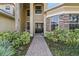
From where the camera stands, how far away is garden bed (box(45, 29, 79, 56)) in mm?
6207

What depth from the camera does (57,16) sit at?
286 inches

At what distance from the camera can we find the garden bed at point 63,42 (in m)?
6.21

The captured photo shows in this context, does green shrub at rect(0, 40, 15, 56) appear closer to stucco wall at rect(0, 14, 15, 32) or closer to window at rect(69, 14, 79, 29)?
stucco wall at rect(0, 14, 15, 32)

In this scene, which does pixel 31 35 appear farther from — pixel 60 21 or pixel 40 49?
pixel 60 21

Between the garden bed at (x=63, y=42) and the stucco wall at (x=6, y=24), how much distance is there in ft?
4.49

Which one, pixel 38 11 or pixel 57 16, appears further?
pixel 57 16

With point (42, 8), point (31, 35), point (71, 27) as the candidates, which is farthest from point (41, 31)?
point (71, 27)

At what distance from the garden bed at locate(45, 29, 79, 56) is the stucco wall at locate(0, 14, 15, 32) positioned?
4.49 feet

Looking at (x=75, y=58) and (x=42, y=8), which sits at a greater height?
(x=42, y=8)

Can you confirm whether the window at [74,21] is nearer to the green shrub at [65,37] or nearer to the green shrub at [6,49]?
the green shrub at [65,37]

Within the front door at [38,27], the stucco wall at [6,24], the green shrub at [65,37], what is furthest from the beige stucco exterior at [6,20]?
the green shrub at [65,37]

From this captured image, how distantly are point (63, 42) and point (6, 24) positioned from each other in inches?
88.4

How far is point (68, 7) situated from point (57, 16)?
0.60m

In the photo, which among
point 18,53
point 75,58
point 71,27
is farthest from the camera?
point 71,27
